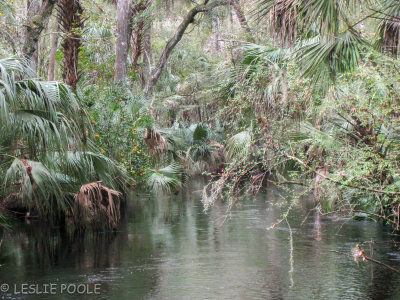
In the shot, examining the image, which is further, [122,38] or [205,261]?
[122,38]

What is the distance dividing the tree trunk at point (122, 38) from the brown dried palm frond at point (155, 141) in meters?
3.34

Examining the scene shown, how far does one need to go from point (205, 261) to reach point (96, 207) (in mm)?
3124

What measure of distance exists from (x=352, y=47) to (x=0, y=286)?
6.03 m

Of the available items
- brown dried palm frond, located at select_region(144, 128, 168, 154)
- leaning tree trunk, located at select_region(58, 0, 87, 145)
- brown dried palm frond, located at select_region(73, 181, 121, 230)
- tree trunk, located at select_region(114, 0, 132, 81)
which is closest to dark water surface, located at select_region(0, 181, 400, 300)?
brown dried palm frond, located at select_region(73, 181, 121, 230)

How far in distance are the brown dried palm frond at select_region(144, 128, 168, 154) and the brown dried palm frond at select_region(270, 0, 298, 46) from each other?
8.15m

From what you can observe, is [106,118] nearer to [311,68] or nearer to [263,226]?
[263,226]

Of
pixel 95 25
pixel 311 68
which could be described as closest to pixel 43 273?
pixel 311 68

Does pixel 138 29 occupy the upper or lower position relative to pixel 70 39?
upper

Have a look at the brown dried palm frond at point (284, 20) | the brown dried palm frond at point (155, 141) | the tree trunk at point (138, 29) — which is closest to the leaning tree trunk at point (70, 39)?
the brown dried palm frond at point (155, 141)

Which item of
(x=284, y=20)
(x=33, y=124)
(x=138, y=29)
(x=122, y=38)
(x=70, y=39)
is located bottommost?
(x=33, y=124)

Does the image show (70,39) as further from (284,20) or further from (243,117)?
(284,20)

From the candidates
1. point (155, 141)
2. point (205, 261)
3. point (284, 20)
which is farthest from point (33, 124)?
point (155, 141)

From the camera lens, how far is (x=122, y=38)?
1875 centimetres

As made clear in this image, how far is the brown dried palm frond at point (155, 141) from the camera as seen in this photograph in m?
15.6
